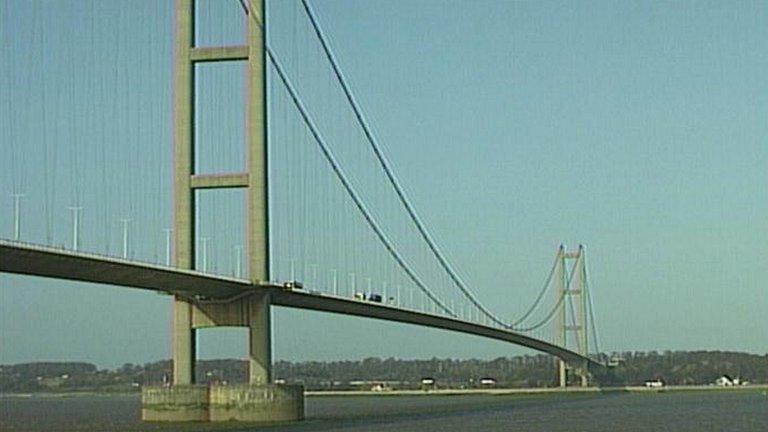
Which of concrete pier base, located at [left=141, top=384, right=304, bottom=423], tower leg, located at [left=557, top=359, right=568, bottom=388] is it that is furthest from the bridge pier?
tower leg, located at [left=557, top=359, right=568, bottom=388]

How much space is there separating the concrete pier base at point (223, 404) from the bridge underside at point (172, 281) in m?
2.66

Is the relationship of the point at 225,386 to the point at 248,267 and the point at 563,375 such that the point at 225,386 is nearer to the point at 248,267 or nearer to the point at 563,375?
the point at 248,267

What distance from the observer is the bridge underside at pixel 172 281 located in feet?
116

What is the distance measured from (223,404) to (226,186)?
6.37m

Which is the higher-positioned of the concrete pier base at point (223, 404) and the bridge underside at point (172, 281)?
the bridge underside at point (172, 281)

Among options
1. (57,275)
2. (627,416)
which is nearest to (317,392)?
(627,416)

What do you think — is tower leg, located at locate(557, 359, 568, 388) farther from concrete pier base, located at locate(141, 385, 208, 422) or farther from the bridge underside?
concrete pier base, located at locate(141, 385, 208, 422)

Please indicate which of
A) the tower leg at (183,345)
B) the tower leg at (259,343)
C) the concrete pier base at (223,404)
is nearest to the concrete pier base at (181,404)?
the concrete pier base at (223,404)

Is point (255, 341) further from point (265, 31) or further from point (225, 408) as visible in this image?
point (265, 31)

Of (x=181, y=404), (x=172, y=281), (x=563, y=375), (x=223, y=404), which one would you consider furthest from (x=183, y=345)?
(x=563, y=375)

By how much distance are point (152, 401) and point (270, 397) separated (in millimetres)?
3715

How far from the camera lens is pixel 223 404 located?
45844 mm

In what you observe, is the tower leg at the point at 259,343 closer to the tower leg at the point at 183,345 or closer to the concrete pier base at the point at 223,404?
the concrete pier base at the point at 223,404

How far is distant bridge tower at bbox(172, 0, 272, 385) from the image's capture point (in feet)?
146
